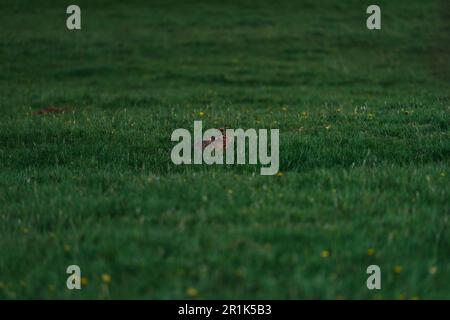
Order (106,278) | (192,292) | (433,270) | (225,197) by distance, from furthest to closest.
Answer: (225,197), (433,270), (106,278), (192,292)

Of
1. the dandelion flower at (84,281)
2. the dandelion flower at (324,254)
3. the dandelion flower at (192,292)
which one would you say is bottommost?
the dandelion flower at (192,292)

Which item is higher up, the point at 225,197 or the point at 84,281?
the point at 225,197

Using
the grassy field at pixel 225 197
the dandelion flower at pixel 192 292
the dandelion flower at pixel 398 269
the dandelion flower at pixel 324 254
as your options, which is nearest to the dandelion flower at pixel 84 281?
the grassy field at pixel 225 197

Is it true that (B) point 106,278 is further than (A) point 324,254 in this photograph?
No

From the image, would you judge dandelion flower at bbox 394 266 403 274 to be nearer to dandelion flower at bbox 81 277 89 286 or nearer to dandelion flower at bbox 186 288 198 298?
dandelion flower at bbox 186 288 198 298

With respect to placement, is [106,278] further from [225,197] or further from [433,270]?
[433,270]

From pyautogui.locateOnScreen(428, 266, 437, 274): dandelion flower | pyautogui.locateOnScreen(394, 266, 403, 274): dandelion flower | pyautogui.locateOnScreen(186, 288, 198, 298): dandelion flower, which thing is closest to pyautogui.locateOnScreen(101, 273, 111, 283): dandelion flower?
pyautogui.locateOnScreen(186, 288, 198, 298): dandelion flower

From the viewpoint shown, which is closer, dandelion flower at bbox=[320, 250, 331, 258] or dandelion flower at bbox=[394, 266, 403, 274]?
dandelion flower at bbox=[394, 266, 403, 274]

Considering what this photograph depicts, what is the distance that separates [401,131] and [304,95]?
8257 millimetres

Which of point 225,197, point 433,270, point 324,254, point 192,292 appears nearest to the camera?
point 192,292

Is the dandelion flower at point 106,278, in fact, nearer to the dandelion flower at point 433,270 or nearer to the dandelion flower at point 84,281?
the dandelion flower at point 84,281

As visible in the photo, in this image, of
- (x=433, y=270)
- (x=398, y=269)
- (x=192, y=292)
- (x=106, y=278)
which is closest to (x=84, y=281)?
(x=106, y=278)

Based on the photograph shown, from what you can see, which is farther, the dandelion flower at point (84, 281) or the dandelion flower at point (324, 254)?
the dandelion flower at point (324, 254)

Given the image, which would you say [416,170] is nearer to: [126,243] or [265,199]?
[265,199]
